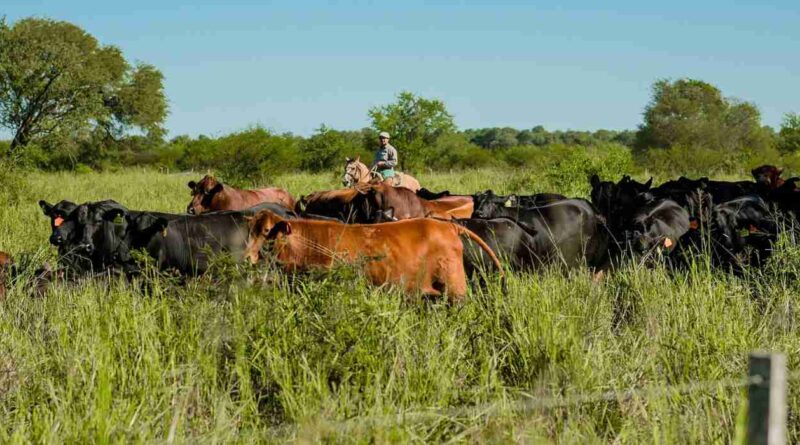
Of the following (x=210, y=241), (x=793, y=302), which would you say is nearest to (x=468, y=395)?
(x=793, y=302)

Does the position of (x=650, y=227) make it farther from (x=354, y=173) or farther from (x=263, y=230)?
(x=354, y=173)

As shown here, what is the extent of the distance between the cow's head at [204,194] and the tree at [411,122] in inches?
1075

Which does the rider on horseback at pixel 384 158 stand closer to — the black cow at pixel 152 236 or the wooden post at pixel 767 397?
the black cow at pixel 152 236

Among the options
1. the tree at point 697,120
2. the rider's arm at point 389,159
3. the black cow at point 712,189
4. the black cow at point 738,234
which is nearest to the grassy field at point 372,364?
the black cow at point 738,234

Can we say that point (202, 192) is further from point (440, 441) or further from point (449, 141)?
point (449, 141)

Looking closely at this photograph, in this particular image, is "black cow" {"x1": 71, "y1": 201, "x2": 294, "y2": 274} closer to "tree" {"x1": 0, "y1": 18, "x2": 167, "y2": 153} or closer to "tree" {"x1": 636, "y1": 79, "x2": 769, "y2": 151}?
"tree" {"x1": 0, "y1": 18, "x2": 167, "y2": 153}

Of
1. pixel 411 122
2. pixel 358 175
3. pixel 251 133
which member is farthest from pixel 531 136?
pixel 358 175

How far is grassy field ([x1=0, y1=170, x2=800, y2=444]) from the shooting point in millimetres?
4895

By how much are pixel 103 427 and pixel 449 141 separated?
171 feet

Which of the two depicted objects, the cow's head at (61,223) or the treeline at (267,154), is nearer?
the cow's head at (61,223)

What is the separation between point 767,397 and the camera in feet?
9.64

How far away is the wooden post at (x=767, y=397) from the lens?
2.89 m

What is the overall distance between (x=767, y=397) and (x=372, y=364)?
2955 mm

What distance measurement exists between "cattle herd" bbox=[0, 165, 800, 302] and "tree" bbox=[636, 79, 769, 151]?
5205cm
